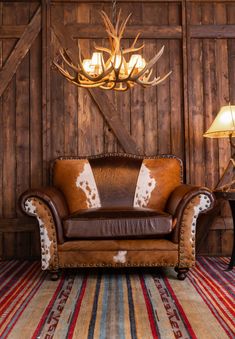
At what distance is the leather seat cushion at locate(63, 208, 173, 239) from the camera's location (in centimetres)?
256

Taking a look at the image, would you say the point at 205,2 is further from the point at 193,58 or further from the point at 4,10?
the point at 4,10

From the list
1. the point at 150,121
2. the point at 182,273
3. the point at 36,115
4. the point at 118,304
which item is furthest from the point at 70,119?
the point at 118,304

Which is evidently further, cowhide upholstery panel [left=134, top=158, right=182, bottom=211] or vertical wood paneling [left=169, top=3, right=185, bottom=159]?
vertical wood paneling [left=169, top=3, right=185, bottom=159]

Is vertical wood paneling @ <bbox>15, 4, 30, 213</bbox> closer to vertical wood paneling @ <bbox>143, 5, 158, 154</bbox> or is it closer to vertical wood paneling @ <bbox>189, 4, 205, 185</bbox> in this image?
vertical wood paneling @ <bbox>143, 5, 158, 154</bbox>

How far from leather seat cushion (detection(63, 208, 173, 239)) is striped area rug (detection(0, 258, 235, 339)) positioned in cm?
34

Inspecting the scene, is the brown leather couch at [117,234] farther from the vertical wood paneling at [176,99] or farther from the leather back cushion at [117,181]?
the vertical wood paneling at [176,99]

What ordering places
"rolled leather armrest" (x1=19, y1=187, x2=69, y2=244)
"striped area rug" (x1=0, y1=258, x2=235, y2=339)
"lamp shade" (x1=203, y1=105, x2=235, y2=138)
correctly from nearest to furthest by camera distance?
"striped area rug" (x1=0, y1=258, x2=235, y2=339) < "rolled leather armrest" (x1=19, y1=187, x2=69, y2=244) < "lamp shade" (x1=203, y1=105, x2=235, y2=138)

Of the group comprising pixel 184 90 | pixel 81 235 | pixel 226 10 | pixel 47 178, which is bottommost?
pixel 81 235

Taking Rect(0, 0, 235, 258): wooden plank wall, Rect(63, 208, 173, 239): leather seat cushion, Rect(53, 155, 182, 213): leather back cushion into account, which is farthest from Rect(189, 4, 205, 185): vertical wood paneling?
Rect(63, 208, 173, 239): leather seat cushion

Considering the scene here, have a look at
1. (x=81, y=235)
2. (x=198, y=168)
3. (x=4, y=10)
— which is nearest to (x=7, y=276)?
(x=81, y=235)

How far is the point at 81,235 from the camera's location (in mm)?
2564

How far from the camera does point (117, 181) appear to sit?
322 centimetres

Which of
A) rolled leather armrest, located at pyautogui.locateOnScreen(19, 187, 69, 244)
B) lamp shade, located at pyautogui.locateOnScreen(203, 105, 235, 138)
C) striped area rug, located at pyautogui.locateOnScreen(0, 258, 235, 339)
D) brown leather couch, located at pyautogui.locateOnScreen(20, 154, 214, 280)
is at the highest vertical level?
lamp shade, located at pyautogui.locateOnScreen(203, 105, 235, 138)

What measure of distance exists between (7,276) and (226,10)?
339 centimetres
